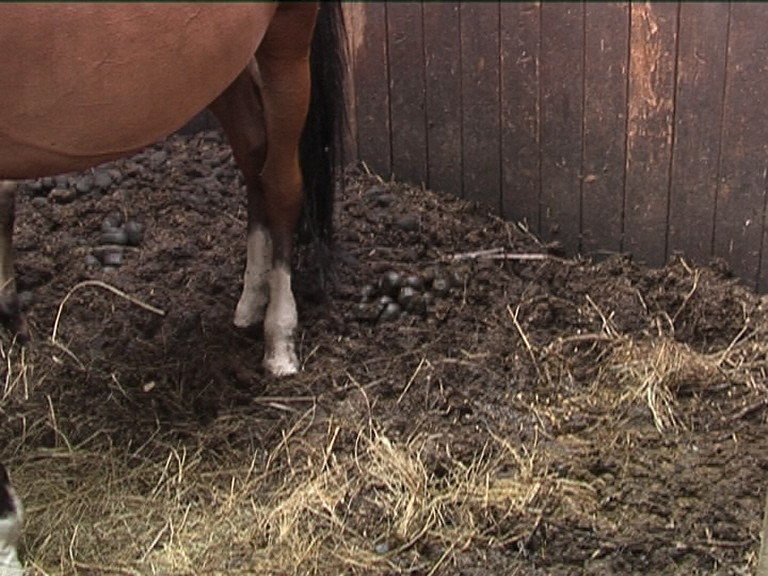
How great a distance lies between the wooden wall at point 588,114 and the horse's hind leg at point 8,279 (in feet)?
3.54

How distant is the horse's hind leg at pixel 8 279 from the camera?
255 cm

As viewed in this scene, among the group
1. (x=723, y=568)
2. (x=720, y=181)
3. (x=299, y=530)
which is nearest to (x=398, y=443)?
(x=299, y=530)

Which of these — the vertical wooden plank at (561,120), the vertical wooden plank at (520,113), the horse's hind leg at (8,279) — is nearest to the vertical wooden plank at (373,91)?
the vertical wooden plank at (520,113)

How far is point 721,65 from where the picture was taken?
2670 millimetres

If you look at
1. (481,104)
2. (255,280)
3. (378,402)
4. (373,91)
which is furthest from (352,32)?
(378,402)

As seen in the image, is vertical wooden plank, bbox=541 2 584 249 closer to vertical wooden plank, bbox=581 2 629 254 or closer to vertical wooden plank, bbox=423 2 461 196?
vertical wooden plank, bbox=581 2 629 254

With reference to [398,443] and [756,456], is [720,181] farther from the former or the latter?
[398,443]

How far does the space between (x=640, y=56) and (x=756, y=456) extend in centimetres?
105

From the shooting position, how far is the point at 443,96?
309 cm

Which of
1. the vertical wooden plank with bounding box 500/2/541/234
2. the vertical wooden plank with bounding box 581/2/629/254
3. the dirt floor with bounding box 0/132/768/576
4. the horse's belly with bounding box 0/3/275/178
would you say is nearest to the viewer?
the horse's belly with bounding box 0/3/275/178

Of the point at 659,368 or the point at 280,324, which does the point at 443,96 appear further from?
the point at 659,368

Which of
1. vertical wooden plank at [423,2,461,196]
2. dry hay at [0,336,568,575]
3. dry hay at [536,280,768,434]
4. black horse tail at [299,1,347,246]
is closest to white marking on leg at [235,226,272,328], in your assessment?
black horse tail at [299,1,347,246]

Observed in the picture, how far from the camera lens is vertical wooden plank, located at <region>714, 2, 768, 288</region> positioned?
261cm

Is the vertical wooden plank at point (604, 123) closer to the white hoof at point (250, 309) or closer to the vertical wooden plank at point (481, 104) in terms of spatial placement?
the vertical wooden plank at point (481, 104)
